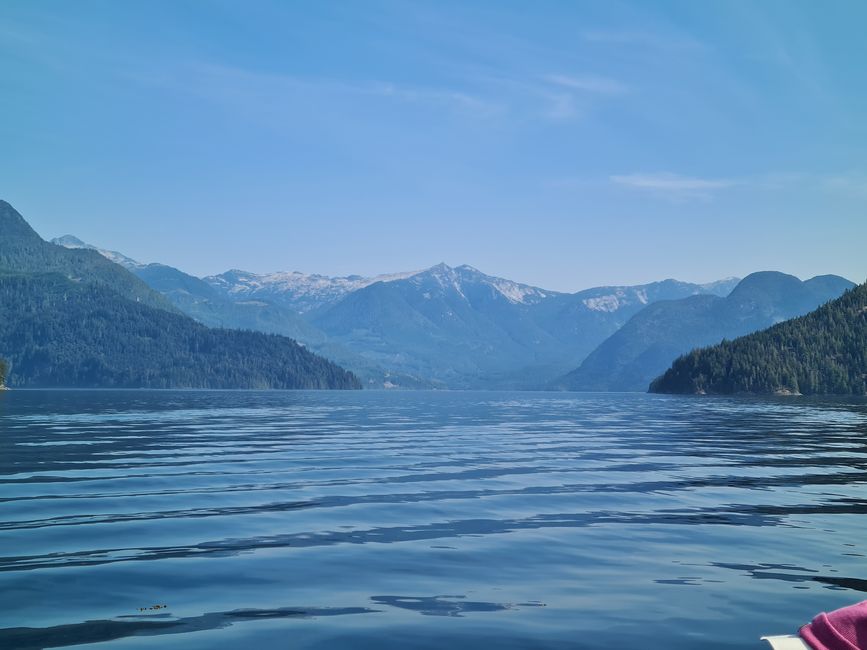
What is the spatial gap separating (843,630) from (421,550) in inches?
692

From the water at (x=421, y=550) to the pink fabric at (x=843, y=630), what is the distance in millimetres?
7410

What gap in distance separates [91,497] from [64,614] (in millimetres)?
19095

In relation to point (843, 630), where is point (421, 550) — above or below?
below

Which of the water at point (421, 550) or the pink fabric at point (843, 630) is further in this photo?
the water at point (421, 550)

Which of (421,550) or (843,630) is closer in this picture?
(843,630)

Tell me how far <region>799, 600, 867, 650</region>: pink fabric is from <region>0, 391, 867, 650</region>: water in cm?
741

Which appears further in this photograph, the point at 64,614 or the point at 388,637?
the point at 64,614

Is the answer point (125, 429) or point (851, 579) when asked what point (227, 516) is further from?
point (125, 429)

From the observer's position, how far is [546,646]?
54.7 feet

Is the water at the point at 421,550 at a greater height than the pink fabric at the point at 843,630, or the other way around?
the pink fabric at the point at 843,630

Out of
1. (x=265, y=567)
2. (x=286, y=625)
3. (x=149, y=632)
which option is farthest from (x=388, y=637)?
(x=265, y=567)

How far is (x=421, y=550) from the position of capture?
2609 cm

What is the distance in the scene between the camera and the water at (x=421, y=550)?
18031 mm

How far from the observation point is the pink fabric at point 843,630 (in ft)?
31.4
